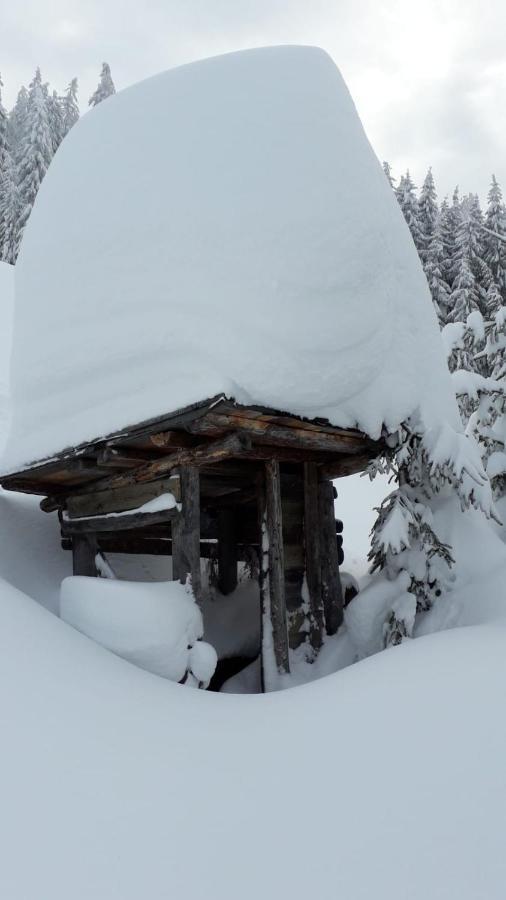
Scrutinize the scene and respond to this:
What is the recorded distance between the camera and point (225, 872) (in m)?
2.48

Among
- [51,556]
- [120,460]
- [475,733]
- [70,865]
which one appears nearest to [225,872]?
[70,865]

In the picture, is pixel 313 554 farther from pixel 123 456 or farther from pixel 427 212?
pixel 427 212

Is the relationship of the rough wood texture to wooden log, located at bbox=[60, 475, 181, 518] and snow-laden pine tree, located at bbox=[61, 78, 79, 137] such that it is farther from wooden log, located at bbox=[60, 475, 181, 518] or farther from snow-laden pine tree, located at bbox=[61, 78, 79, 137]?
snow-laden pine tree, located at bbox=[61, 78, 79, 137]

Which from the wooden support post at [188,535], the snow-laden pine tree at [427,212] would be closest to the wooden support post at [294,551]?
the wooden support post at [188,535]

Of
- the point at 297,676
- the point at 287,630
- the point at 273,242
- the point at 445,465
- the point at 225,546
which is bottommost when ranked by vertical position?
the point at 297,676

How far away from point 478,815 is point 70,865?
5.13ft

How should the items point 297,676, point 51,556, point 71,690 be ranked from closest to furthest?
point 71,690
point 297,676
point 51,556

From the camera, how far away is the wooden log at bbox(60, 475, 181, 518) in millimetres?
6301

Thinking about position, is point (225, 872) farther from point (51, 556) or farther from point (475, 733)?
point (51, 556)

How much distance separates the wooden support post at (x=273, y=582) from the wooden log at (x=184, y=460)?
2.51ft

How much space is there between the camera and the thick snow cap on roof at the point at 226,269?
537 cm

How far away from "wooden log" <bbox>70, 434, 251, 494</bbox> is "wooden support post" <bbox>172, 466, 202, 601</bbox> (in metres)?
0.13

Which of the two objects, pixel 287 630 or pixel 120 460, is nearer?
pixel 120 460

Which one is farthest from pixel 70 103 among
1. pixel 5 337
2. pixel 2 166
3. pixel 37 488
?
pixel 37 488
